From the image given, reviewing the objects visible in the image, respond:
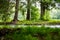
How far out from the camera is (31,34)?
306 inches

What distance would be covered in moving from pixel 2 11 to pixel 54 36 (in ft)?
24.7

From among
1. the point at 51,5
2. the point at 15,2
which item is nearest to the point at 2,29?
the point at 15,2

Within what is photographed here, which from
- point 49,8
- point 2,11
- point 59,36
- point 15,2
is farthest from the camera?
point 49,8

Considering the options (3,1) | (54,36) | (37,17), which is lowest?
(37,17)

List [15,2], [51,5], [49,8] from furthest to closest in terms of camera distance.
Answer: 1. [49,8]
2. [51,5]
3. [15,2]

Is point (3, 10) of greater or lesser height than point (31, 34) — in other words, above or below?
above

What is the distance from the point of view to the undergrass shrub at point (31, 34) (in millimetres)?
7594

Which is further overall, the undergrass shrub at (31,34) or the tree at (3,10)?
the tree at (3,10)

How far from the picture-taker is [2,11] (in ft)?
47.6

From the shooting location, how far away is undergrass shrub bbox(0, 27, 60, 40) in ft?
24.9

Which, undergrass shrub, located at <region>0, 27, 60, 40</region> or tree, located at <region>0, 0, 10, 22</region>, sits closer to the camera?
undergrass shrub, located at <region>0, 27, 60, 40</region>

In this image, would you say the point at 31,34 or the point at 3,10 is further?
the point at 3,10

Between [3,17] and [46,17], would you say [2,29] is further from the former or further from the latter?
[46,17]

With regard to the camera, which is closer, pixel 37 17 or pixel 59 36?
pixel 59 36
